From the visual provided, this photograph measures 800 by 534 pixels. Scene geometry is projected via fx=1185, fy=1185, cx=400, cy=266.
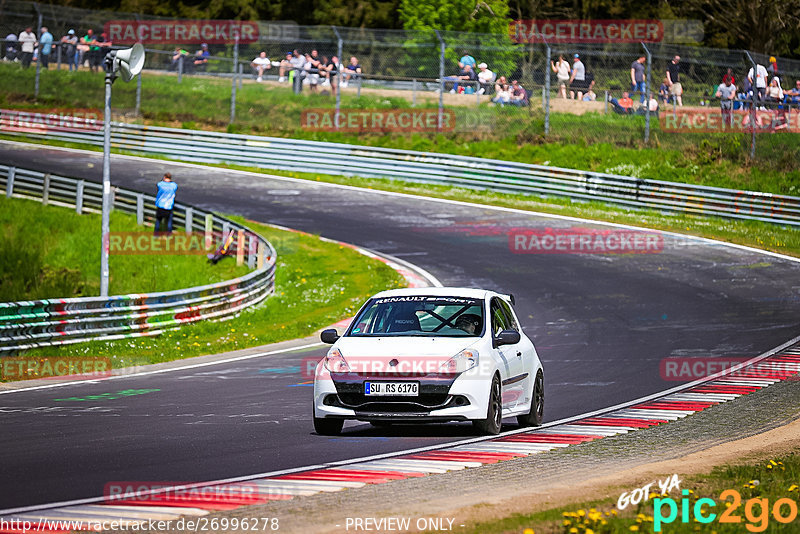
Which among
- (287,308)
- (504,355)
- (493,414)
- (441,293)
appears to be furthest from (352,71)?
(493,414)

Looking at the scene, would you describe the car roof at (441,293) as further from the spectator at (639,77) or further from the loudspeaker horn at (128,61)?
the spectator at (639,77)

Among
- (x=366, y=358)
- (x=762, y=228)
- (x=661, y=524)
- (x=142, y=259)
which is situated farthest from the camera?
(x=762, y=228)

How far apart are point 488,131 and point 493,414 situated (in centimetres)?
2984

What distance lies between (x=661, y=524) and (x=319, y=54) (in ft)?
114

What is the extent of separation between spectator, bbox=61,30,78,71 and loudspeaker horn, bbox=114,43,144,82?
26273 mm

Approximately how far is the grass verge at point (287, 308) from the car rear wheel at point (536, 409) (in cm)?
779

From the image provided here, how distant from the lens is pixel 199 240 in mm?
29859

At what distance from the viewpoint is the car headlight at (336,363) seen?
10.9m

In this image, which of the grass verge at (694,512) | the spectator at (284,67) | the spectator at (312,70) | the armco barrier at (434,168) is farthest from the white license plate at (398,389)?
the spectator at (284,67)

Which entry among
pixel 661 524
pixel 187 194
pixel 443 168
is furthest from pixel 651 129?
pixel 661 524

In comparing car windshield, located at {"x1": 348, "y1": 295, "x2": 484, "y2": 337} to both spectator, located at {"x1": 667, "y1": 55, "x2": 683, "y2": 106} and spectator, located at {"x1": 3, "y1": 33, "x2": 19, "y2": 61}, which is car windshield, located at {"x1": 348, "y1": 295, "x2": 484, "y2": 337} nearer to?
spectator, located at {"x1": 667, "y1": 55, "x2": 683, "y2": 106}

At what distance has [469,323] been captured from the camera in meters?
11.8

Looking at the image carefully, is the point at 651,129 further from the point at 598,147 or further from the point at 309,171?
the point at 309,171

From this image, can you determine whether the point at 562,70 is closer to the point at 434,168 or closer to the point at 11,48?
the point at 434,168
